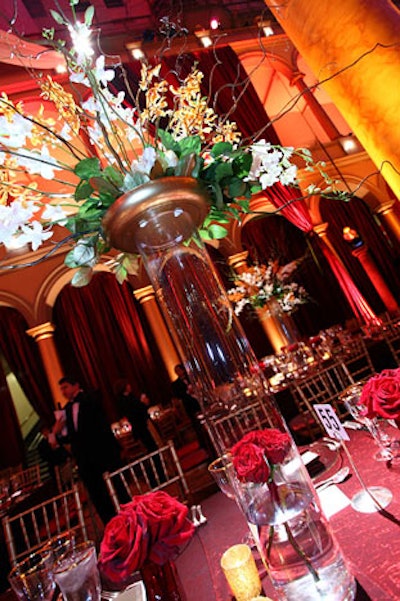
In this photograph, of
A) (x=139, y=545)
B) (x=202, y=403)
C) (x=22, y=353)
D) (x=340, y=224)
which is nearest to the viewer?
(x=139, y=545)

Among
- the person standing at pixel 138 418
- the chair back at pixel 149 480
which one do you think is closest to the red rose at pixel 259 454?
the chair back at pixel 149 480

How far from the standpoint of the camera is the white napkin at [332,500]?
108 cm

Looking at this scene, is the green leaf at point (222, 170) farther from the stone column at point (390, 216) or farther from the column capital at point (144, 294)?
the stone column at point (390, 216)

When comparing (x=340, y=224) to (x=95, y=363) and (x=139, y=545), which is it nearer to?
(x=95, y=363)

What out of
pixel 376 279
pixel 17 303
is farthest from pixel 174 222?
pixel 376 279

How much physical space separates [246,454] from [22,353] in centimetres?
790

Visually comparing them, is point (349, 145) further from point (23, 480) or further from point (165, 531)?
point (165, 531)

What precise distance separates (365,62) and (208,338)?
1171 millimetres

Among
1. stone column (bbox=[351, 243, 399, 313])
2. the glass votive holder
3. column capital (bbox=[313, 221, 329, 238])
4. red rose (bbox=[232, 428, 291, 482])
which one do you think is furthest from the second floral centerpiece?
stone column (bbox=[351, 243, 399, 313])

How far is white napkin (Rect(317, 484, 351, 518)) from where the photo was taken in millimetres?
1075

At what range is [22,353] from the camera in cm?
762

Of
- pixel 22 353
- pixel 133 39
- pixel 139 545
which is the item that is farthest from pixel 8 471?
pixel 133 39

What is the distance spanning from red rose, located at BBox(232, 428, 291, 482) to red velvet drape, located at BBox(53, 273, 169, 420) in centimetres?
703

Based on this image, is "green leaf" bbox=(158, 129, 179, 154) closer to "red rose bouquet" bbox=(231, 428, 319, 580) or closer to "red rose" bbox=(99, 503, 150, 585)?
"red rose bouquet" bbox=(231, 428, 319, 580)
